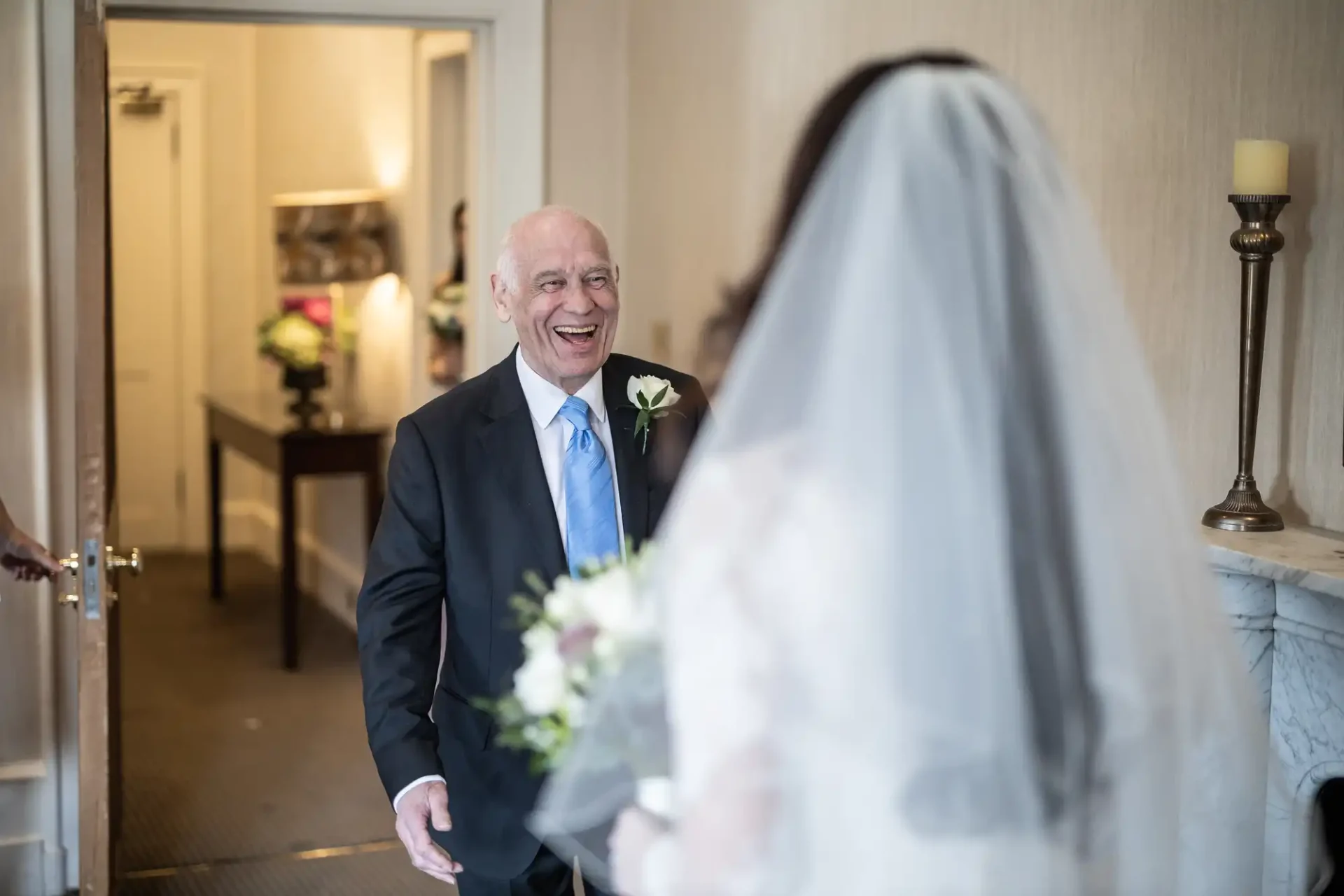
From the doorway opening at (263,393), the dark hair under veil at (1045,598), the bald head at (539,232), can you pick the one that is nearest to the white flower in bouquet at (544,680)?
the dark hair under veil at (1045,598)

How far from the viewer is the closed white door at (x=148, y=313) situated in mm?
8070

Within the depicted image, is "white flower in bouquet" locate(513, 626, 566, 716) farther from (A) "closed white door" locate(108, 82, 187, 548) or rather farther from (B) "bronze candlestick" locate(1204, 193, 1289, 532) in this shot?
(A) "closed white door" locate(108, 82, 187, 548)

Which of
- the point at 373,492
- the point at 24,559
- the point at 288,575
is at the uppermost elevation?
the point at 24,559

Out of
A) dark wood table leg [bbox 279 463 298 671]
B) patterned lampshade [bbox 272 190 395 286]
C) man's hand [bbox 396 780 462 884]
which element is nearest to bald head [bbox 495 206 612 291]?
man's hand [bbox 396 780 462 884]

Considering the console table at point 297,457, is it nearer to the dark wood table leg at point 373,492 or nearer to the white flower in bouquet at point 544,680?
the dark wood table leg at point 373,492

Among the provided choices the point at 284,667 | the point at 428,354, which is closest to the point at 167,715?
the point at 284,667

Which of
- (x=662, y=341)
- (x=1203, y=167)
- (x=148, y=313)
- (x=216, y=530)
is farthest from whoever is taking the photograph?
(x=148, y=313)

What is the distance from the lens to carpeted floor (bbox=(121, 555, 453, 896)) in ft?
13.2

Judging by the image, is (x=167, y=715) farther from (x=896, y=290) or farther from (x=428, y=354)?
(x=896, y=290)

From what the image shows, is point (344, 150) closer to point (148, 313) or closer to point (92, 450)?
point (148, 313)

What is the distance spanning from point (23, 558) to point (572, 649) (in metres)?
1.80

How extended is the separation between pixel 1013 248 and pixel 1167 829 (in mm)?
555

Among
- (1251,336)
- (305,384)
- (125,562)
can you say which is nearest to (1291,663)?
(1251,336)

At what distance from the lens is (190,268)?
817 centimetres
